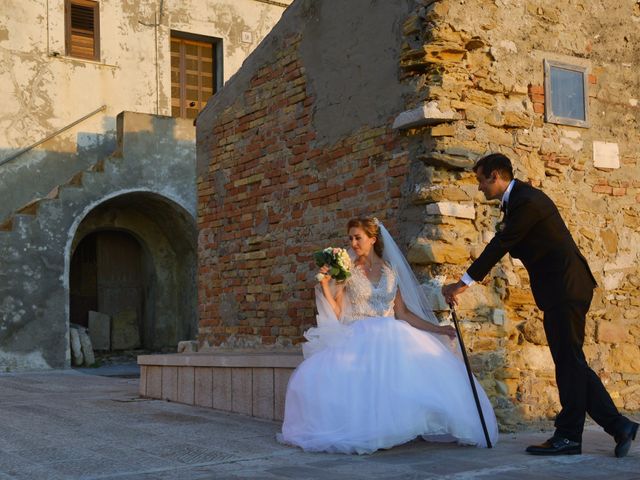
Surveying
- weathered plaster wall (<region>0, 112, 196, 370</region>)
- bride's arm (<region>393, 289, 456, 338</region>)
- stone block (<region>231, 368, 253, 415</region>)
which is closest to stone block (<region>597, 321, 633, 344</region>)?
bride's arm (<region>393, 289, 456, 338</region>)

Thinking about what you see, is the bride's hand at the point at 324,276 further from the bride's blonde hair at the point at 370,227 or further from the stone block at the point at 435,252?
the stone block at the point at 435,252

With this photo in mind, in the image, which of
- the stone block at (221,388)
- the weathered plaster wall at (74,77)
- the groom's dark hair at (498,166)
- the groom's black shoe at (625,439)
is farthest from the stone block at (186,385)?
the weathered plaster wall at (74,77)

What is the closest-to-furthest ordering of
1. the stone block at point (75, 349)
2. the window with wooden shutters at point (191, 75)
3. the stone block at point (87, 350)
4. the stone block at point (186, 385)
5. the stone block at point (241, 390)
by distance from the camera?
the stone block at point (241, 390)
the stone block at point (186, 385)
the stone block at point (75, 349)
the stone block at point (87, 350)
the window with wooden shutters at point (191, 75)

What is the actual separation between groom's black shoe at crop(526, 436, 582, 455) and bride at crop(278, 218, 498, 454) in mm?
483

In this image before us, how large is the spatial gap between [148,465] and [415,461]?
159 centimetres

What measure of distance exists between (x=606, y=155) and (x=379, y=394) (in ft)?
11.3

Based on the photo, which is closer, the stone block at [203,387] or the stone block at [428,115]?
the stone block at [428,115]

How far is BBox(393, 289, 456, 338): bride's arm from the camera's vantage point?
21.2 feet

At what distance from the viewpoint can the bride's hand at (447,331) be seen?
645 centimetres

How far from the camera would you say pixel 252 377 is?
7.71 meters

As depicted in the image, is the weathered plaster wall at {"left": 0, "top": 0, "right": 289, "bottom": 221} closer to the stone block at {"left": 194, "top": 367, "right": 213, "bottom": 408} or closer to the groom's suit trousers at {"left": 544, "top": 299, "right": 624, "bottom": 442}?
the stone block at {"left": 194, "top": 367, "right": 213, "bottom": 408}

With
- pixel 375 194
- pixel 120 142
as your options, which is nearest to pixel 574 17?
pixel 375 194

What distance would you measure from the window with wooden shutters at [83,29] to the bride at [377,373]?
11.2 metres

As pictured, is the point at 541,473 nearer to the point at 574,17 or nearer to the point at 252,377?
the point at 252,377
